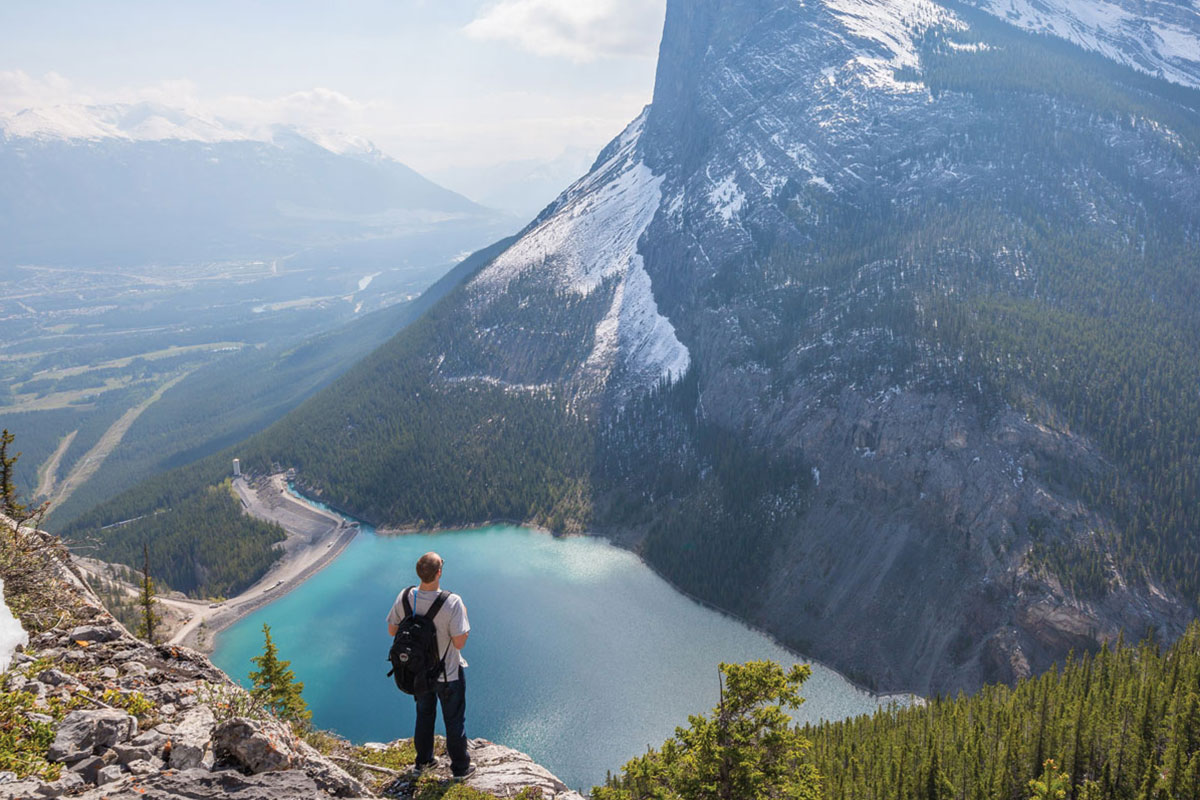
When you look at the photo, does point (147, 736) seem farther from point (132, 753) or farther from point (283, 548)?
point (283, 548)

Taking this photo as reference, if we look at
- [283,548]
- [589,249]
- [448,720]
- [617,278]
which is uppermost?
[589,249]

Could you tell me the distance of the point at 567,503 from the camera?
131 m

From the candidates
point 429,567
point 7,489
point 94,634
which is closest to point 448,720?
point 429,567

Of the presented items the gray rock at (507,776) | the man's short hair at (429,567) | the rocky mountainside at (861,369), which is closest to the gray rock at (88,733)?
the man's short hair at (429,567)

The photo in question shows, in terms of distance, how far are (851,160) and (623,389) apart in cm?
7110

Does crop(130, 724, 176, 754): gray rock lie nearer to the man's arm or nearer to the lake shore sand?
the man's arm

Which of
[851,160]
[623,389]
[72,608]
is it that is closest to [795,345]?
[623,389]

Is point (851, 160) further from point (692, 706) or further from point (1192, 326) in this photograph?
point (692, 706)

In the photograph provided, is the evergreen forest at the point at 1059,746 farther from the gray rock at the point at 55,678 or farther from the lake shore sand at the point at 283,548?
the lake shore sand at the point at 283,548

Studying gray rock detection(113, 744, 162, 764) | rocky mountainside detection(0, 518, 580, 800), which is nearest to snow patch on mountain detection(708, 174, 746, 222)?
rocky mountainside detection(0, 518, 580, 800)

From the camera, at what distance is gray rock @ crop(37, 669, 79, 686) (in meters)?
13.8

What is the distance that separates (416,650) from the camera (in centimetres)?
1510

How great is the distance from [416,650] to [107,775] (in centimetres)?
537

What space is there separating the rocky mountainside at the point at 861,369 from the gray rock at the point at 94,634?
8313cm
